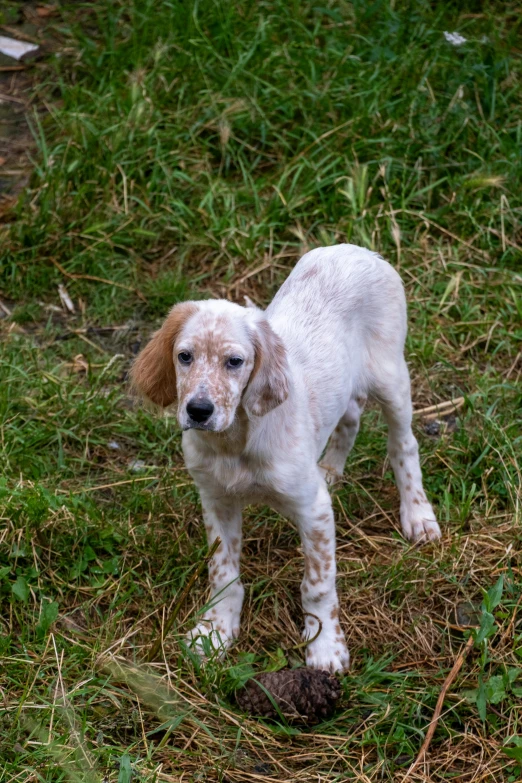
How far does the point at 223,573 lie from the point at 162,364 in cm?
89

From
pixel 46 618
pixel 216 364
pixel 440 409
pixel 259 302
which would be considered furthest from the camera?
pixel 259 302

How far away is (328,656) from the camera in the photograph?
3.78 m

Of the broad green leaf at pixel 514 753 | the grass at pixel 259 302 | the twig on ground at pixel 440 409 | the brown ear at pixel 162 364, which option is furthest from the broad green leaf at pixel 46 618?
the twig on ground at pixel 440 409

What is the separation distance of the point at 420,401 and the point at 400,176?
1.52 meters

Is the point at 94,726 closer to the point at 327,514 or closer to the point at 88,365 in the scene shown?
the point at 327,514

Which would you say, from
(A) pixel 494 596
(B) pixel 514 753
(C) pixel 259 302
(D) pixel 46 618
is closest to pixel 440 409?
(C) pixel 259 302

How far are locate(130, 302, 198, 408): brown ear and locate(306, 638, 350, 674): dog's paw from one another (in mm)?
1042

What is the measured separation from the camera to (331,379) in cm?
390

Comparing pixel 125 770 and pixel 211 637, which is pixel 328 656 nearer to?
pixel 211 637

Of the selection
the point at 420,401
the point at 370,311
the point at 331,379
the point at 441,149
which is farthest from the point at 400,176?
the point at 331,379

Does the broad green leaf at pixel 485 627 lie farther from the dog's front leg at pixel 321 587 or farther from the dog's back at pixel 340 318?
the dog's back at pixel 340 318

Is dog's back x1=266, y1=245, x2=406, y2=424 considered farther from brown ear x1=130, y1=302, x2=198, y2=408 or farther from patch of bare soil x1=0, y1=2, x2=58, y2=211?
patch of bare soil x1=0, y1=2, x2=58, y2=211

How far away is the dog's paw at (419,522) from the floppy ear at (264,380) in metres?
1.21

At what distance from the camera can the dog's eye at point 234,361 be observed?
10.9 ft
